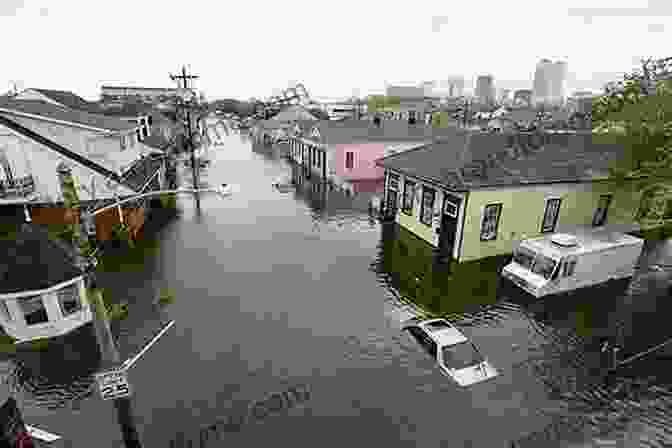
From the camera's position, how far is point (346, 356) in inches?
444

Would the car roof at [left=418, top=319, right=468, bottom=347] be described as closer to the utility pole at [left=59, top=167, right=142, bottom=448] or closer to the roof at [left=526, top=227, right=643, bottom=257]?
the roof at [left=526, top=227, right=643, bottom=257]

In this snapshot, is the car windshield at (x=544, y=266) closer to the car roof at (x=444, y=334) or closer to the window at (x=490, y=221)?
the window at (x=490, y=221)

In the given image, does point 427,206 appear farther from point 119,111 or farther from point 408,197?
point 119,111

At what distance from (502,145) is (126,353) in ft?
64.5

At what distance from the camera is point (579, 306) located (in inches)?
552

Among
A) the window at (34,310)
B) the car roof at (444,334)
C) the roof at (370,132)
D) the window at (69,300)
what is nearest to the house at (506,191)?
the car roof at (444,334)

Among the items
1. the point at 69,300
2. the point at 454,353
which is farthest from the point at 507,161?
the point at 69,300

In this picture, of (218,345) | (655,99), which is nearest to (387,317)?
(218,345)

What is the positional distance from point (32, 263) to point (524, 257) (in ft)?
59.7

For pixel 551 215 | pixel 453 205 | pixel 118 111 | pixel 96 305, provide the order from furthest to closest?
1. pixel 118 111
2. pixel 551 215
3. pixel 453 205
4. pixel 96 305

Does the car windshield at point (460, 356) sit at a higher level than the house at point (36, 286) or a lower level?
lower

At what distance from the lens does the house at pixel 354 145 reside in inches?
1398

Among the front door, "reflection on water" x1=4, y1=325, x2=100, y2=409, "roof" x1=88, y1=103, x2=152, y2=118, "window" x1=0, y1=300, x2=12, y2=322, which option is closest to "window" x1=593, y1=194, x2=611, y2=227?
the front door

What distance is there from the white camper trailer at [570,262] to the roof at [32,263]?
1663 cm
